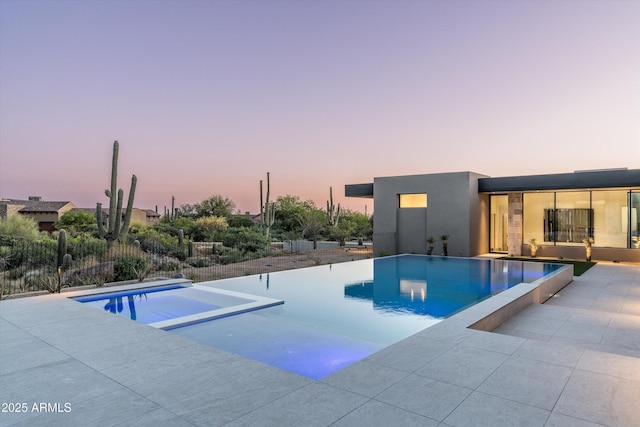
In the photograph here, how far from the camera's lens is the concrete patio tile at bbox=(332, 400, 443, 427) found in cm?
265

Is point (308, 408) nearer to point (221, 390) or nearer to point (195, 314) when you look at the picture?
point (221, 390)

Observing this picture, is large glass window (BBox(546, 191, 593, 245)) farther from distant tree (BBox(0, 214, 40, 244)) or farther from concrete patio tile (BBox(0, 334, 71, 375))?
distant tree (BBox(0, 214, 40, 244))

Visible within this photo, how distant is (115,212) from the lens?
47.5ft

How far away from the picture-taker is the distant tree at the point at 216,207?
42625 millimetres

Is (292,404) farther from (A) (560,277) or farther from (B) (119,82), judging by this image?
(B) (119,82)

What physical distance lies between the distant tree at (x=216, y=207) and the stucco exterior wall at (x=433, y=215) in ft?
87.6

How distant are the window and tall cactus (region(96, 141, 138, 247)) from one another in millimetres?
12315

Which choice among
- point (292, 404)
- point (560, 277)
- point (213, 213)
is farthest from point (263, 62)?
point (213, 213)

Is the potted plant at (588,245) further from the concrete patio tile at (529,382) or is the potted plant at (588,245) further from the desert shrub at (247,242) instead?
the desert shrub at (247,242)

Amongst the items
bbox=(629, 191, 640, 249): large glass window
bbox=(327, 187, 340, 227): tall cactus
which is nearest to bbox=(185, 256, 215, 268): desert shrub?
bbox=(629, 191, 640, 249): large glass window

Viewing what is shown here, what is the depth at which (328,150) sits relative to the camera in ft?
70.8

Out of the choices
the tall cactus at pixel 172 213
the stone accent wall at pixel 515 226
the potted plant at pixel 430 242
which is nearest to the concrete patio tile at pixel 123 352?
the potted plant at pixel 430 242

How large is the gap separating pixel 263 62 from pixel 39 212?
149ft

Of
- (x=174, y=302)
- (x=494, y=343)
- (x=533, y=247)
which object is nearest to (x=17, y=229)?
(x=174, y=302)
